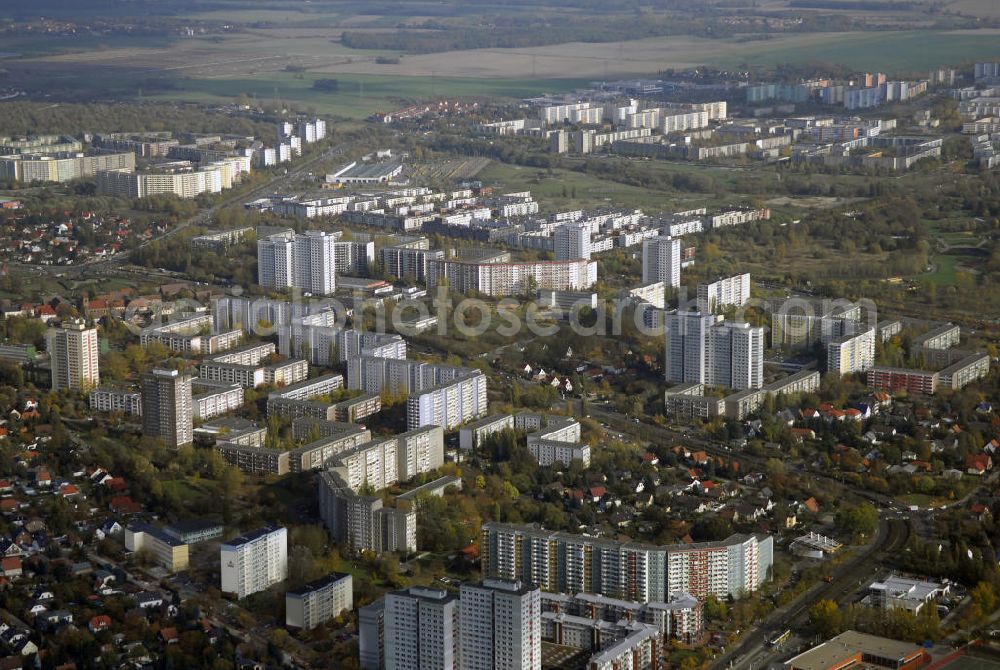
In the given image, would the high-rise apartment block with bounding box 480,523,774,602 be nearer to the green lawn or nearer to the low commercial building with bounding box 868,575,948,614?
the low commercial building with bounding box 868,575,948,614

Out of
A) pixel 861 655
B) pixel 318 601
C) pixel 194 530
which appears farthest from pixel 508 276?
pixel 861 655

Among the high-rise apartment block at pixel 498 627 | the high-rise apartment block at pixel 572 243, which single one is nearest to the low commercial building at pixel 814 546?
the high-rise apartment block at pixel 498 627

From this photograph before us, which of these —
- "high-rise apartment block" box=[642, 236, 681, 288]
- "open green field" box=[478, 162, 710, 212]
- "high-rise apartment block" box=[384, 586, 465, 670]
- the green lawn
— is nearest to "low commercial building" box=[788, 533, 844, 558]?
"high-rise apartment block" box=[384, 586, 465, 670]

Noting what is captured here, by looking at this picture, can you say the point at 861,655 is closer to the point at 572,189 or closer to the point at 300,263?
the point at 300,263

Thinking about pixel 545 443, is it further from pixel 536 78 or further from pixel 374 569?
pixel 536 78

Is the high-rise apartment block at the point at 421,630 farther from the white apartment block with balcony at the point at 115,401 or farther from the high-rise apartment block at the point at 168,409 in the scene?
the white apartment block with balcony at the point at 115,401

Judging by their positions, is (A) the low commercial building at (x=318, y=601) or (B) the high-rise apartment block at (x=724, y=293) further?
(B) the high-rise apartment block at (x=724, y=293)

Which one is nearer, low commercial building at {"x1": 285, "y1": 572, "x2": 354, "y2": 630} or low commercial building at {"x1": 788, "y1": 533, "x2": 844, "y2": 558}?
low commercial building at {"x1": 285, "y1": 572, "x2": 354, "y2": 630}
